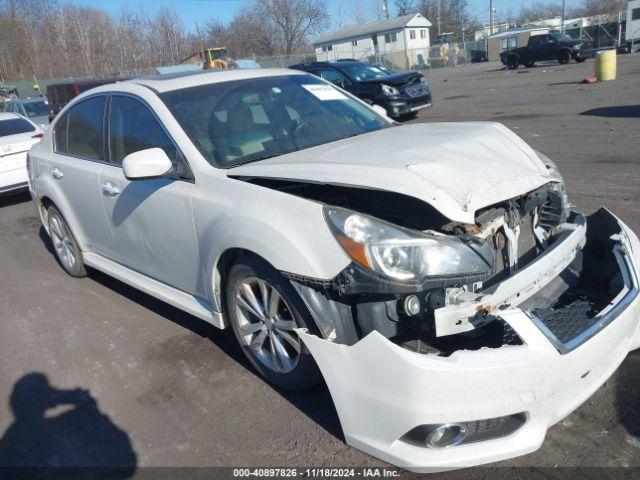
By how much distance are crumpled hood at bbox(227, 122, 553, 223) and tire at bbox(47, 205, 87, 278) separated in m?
2.65

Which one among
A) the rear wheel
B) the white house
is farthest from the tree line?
the rear wheel

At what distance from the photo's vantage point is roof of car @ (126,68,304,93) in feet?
12.3

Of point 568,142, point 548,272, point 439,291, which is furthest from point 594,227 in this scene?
point 568,142

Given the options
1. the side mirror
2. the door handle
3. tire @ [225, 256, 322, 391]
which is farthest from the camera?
the door handle

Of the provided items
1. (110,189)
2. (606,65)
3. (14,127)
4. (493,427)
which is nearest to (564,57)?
(606,65)

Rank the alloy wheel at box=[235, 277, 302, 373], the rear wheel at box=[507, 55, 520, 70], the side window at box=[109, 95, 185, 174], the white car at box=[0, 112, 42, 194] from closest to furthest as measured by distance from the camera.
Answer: the alloy wheel at box=[235, 277, 302, 373] → the side window at box=[109, 95, 185, 174] → the white car at box=[0, 112, 42, 194] → the rear wheel at box=[507, 55, 520, 70]

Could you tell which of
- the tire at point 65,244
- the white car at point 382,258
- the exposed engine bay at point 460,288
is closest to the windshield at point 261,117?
the white car at point 382,258

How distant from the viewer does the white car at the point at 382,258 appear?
2221 mm

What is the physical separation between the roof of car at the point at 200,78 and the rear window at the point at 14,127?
6.55m

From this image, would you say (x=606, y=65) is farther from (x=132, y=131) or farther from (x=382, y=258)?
(x=382, y=258)

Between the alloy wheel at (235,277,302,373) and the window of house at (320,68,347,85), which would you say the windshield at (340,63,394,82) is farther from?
the alloy wheel at (235,277,302,373)

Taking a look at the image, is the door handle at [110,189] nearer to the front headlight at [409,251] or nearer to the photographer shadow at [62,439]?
the photographer shadow at [62,439]

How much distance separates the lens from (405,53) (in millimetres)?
50062

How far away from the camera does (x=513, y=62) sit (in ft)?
108
